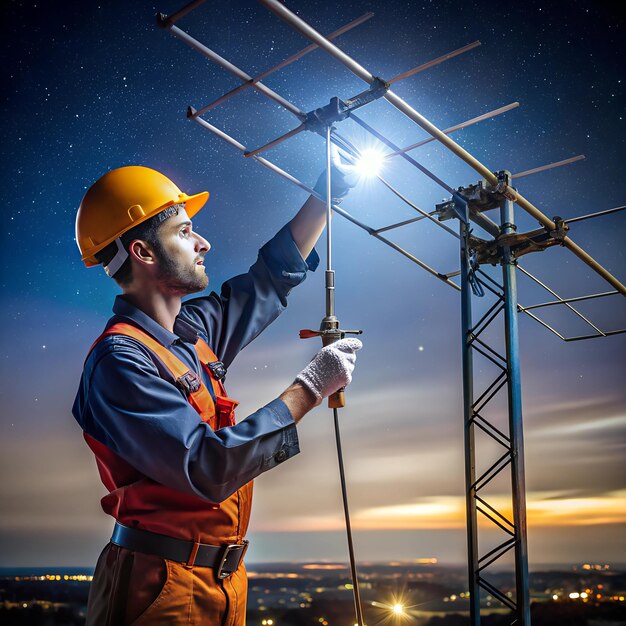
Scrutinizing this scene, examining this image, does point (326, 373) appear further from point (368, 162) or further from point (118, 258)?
point (368, 162)

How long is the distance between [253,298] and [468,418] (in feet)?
8.52

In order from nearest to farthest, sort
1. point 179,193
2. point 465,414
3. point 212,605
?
1. point 212,605
2. point 179,193
3. point 465,414

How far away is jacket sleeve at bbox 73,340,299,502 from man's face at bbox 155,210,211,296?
550mm

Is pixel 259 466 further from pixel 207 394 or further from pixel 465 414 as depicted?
pixel 465 414

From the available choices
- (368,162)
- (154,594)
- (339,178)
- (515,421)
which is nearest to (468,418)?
(515,421)

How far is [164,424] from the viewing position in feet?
8.04

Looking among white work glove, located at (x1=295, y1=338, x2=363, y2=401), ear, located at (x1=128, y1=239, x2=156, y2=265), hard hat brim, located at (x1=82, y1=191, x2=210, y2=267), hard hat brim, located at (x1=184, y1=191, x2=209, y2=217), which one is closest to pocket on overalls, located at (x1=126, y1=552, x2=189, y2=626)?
white work glove, located at (x1=295, y1=338, x2=363, y2=401)

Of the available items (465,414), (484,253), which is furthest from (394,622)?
(484,253)

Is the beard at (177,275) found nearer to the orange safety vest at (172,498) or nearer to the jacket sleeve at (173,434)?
the orange safety vest at (172,498)

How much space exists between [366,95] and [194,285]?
1555 millimetres

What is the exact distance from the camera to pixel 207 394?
9.46ft

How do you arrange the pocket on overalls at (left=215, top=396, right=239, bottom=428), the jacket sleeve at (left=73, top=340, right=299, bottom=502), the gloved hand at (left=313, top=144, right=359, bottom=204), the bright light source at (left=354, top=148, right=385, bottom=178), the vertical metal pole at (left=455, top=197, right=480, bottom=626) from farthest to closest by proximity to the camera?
the vertical metal pole at (left=455, top=197, right=480, bottom=626) → the bright light source at (left=354, top=148, right=385, bottom=178) → the gloved hand at (left=313, top=144, right=359, bottom=204) → the pocket on overalls at (left=215, top=396, right=239, bottom=428) → the jacket sleeve at (left=73, top=340, right=299, bottom=502)

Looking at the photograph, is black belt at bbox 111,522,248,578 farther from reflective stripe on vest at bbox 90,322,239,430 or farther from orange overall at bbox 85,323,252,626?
reflective stripe on vest at bbox 90,322,239,430

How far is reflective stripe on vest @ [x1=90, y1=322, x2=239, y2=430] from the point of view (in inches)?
109
